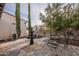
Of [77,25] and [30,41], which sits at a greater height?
[77,25]

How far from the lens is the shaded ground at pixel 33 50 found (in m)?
2.32

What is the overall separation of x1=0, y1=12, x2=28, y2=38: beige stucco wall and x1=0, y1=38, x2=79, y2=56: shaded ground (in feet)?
0.38

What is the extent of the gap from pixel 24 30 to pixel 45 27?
0.27 meters

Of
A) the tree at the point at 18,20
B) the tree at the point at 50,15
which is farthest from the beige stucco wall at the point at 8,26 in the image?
the tree at the point at 50,15

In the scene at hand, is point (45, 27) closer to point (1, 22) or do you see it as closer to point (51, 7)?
point (51, 7)

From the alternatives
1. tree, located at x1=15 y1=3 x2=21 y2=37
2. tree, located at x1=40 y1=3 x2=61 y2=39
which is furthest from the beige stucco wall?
tree, located at x1=40 y1=3 x2=61 y2=39

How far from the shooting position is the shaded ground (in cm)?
232

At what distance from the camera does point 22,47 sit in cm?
234

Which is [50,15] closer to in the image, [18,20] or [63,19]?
[63,19]

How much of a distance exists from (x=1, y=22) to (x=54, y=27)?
658 mm

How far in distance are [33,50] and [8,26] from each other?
43 cm

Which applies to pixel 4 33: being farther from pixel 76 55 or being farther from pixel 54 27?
pixel 76 55

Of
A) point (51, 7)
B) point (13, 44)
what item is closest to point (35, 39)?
point (13, 44)

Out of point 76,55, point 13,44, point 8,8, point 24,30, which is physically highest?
point 8,8
